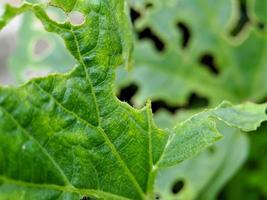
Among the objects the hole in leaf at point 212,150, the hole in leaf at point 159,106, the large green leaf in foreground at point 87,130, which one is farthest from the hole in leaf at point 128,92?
the large green leaf in foreground at point 87,130

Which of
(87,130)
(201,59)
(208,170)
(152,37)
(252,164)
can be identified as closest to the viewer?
(87,130)

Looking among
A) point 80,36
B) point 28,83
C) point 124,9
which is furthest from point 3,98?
point 124,9

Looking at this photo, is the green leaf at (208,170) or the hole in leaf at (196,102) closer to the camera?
the green leaf at (208,170)

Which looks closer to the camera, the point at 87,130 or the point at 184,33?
the point at 87,130

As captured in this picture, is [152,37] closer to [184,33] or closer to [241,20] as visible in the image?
[184,33]

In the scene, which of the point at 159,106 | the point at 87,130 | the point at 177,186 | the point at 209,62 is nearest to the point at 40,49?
the point at 159,106

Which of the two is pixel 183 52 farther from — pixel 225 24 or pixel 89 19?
pixel 89 19

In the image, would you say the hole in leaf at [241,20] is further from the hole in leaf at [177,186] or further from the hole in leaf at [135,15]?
the hole in leaf at [177,186]
